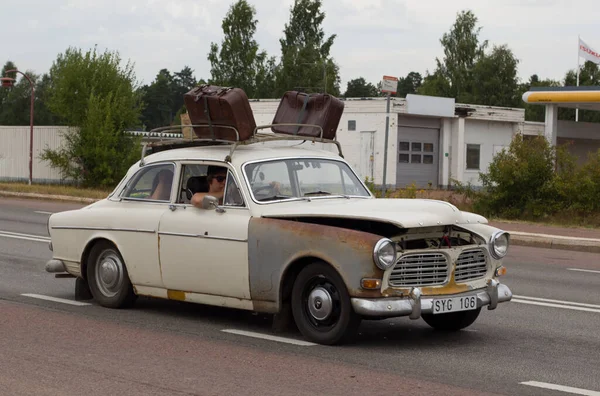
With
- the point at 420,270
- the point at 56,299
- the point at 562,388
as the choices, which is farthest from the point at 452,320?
the point at 56,299

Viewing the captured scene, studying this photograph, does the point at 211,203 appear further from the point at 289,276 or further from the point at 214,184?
the point at 289,276

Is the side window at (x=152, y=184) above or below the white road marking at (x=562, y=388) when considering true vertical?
above

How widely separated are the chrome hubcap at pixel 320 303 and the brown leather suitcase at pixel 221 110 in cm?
207

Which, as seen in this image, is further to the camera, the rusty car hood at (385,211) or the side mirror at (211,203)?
the side mirror at (211,203)

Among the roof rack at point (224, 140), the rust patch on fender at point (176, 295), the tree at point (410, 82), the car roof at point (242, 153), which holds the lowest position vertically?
the rust patch on fender at point (176, 295)

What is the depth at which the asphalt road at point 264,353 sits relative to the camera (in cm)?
686

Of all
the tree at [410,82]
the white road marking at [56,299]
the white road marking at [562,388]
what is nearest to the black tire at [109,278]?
the white road marking at [56,299]

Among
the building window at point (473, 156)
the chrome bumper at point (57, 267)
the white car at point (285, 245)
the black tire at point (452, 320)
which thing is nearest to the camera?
the white car at point (285, 245)

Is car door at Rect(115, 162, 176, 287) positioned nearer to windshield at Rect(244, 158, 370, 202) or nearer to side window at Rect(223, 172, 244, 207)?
side window at Rect(223, 172, 244, 207)

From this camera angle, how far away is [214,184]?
9633mm

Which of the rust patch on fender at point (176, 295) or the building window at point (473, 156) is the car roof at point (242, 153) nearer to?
the rust patch on fender at point (176, 295)

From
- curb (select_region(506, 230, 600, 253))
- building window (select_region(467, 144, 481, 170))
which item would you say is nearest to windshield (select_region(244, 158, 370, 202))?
curb (select_region(506, 230, 600, 253))

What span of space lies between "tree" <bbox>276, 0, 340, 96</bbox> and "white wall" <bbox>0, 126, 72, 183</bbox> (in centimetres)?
3084

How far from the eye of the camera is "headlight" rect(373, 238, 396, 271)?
25.8 ft
